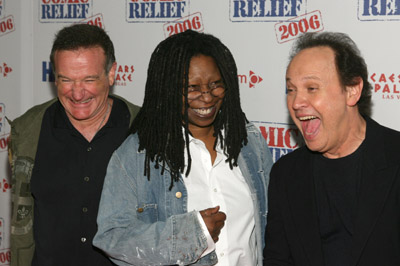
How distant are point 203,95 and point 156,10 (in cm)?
138

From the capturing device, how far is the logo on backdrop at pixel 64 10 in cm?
354

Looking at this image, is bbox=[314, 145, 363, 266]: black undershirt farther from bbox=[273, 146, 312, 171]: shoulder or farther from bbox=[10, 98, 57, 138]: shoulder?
bbox=[10, 98, 57, 138]: shoulder

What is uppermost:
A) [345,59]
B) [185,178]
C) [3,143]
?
[345,59]

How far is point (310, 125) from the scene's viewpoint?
1.99 metres

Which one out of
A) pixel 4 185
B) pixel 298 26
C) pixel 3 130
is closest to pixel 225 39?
pixel 298 26

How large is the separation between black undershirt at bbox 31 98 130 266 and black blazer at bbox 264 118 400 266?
2.44 feet

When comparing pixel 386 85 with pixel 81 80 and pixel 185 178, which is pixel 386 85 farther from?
pixel 81 80

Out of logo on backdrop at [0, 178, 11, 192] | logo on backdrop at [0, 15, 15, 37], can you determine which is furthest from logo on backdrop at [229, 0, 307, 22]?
logo on backdrop at [0, 178, 11, 192]

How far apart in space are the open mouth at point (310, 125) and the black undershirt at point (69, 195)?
85cm

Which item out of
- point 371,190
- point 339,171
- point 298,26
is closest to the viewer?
point 371,190

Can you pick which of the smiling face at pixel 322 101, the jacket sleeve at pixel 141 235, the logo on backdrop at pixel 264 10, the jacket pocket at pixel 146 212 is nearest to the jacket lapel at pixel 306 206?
the smiling face at pixel 322 101

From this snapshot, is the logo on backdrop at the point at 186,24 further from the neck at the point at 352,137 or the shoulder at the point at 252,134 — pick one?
the neck at the point at 352,137

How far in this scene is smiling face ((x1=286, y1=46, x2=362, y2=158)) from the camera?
1918 mm

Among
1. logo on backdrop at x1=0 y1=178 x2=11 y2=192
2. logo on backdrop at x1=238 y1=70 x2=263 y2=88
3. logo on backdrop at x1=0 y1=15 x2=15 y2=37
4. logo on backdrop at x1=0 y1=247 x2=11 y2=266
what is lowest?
logo on backdrop at x1=0 y1=247 x2=11 y2=266
